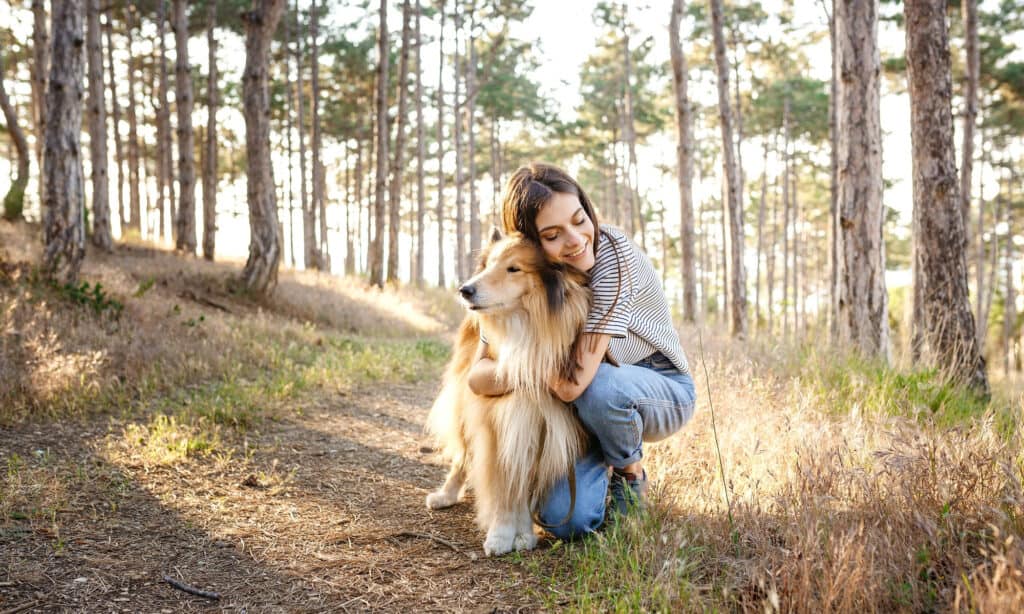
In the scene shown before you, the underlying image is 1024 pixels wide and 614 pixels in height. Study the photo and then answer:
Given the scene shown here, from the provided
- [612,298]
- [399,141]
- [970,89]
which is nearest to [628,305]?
[612,298]

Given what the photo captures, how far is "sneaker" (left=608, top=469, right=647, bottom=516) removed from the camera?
3.09 meters

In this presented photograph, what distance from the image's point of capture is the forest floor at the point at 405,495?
2.18 m

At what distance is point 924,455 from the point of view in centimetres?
246

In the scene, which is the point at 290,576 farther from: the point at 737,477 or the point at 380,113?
the point at 380,113

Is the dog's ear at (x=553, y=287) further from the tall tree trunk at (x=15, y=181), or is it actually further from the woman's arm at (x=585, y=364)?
the tall tree trunk at (x=15, y=181)

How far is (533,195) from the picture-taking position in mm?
2896

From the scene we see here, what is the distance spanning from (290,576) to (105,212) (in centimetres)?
1282

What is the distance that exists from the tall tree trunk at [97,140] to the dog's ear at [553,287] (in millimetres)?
12381

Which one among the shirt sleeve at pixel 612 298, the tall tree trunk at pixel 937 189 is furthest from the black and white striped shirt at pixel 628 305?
the tall tree trunk at pixel 937 189

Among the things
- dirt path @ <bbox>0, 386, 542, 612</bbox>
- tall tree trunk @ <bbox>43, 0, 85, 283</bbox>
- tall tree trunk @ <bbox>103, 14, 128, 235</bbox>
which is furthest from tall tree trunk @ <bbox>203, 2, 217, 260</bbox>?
dirt path @ <bbox>0, 386, 542, 612</bbox>

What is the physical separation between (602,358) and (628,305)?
271 millimetres

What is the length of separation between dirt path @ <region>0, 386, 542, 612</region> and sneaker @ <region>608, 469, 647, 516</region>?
2.03ft

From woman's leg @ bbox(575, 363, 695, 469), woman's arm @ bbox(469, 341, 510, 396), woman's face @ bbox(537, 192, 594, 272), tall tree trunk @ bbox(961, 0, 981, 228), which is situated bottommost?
woman's leg @ bbox(575, 363, 695, 469)

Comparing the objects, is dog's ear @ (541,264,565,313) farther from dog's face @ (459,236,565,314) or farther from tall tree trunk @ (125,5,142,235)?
tall tree trunk @ (125,5,142,235)
